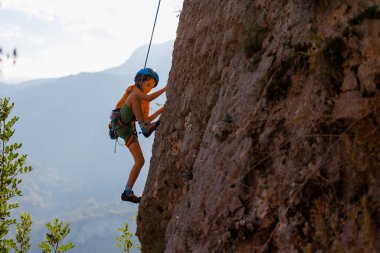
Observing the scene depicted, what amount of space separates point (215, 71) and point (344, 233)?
11.3 ft

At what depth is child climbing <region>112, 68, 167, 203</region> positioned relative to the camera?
7.79m

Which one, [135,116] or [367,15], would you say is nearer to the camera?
[367,15]

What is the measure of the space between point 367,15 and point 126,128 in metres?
5.56

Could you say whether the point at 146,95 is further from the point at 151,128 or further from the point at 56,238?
the point at 56,238

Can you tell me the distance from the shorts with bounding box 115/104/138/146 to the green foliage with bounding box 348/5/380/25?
5.14m

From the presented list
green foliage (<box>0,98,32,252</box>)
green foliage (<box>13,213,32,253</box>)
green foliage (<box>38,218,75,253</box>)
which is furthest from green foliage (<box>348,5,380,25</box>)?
green foliage (<box>13,213,32,253</box>)

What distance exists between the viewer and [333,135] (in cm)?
326

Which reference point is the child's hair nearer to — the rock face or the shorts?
the shorts

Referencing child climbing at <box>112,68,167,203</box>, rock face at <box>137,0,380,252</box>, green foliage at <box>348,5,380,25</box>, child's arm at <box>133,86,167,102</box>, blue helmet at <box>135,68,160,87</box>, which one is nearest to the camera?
rock face at <box>137,0,380,252</box>

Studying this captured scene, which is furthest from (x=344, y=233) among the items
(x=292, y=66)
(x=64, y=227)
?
(x=64, y=227)

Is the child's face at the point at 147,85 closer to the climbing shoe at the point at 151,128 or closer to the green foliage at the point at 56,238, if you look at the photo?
the climbing shoe at the point at 151,128

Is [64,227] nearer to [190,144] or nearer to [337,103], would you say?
[190,144]

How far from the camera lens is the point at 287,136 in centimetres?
386

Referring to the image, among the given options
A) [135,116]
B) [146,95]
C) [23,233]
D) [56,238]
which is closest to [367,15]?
[146,95]
